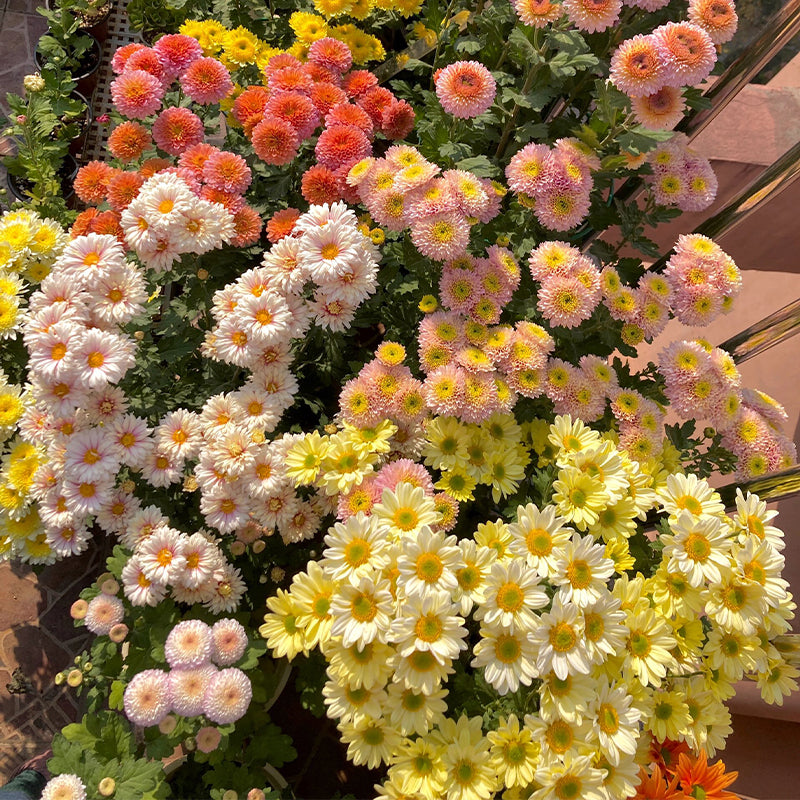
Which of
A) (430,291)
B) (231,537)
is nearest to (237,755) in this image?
(231,537)

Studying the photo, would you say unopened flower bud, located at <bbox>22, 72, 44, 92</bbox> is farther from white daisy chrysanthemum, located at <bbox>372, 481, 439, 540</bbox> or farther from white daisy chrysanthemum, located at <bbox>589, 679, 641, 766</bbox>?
white daisy chrysanthemum, located at <bbox>589, 679, 641, 766</bbox>

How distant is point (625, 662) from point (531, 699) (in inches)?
6.4

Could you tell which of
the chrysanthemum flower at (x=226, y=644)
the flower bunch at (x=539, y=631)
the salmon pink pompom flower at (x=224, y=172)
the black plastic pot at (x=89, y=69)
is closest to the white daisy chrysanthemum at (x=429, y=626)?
the flower bunch at (x=539, y=631)

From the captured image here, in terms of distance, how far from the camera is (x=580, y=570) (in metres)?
0.92

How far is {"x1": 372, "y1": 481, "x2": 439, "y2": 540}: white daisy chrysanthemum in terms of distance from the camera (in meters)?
0.98

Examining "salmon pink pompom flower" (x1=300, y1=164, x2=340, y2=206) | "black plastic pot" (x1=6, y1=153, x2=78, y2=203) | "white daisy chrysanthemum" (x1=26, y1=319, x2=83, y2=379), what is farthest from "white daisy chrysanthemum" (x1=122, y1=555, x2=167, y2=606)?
"black plastic pot" (x1=6, y1=153, x2=78, y2=203)

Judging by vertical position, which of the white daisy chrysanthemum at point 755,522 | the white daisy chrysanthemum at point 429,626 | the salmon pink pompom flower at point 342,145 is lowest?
the white daisy chrysanthemum at point 429,626

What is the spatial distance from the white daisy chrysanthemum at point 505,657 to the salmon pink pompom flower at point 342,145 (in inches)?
39.1

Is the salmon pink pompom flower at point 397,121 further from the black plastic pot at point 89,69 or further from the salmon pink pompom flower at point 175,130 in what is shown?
the black plastic pot at point 89,69

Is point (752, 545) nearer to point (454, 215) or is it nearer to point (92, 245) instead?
point (454, 215)

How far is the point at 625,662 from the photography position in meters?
0.98

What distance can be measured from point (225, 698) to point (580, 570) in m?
0.61

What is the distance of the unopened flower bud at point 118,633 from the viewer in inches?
43.6

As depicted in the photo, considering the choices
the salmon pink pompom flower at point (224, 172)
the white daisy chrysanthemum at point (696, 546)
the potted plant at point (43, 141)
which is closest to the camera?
the white daisy chrysanthemum at point (696, 546)
